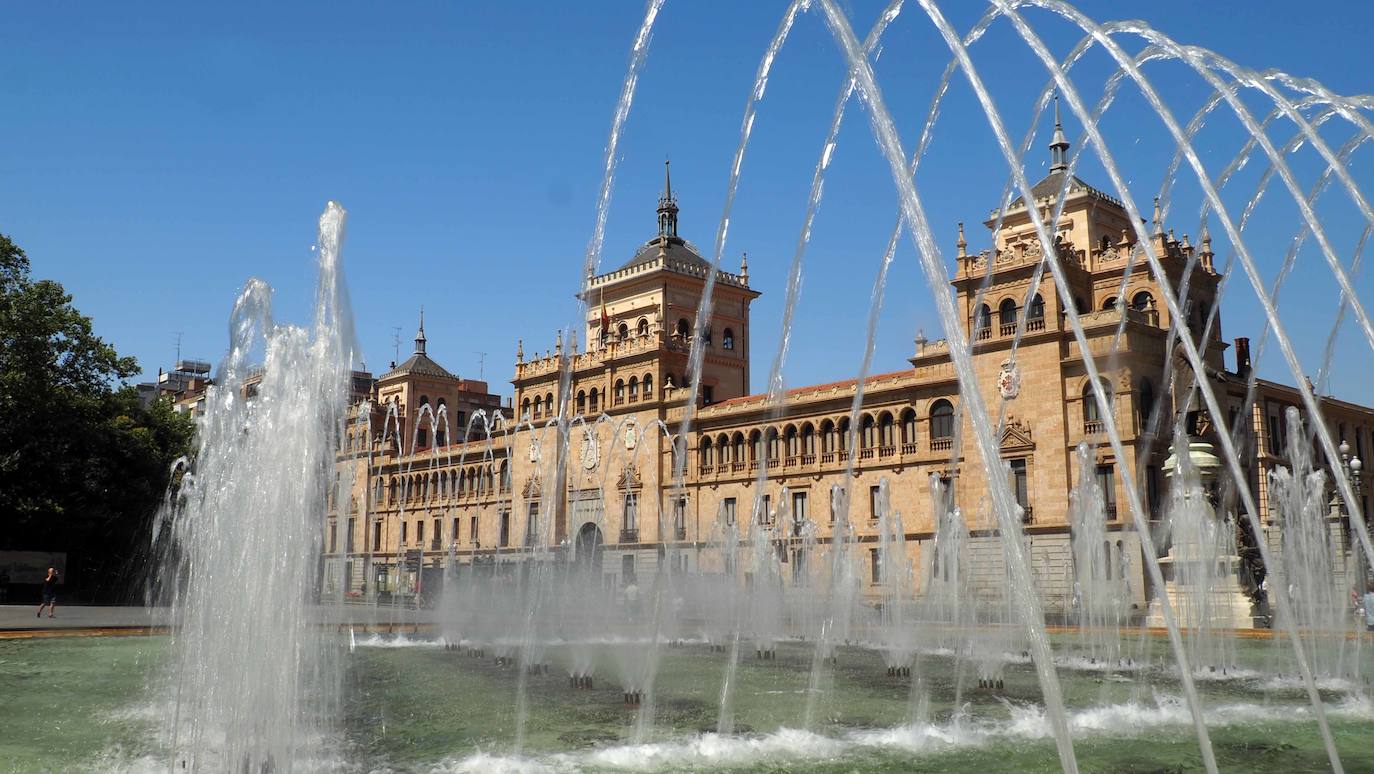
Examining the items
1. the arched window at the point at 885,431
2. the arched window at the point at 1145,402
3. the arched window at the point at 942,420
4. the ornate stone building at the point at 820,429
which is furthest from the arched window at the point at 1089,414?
the arched window at the point at 885,431

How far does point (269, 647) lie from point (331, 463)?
3.86m

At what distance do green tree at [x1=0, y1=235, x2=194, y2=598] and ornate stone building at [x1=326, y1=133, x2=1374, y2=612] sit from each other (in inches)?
332

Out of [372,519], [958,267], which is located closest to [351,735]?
[958,267]

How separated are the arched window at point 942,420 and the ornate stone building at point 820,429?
0.26 feet

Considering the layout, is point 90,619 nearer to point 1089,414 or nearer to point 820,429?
point 820,429

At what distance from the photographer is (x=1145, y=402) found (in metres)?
38.5

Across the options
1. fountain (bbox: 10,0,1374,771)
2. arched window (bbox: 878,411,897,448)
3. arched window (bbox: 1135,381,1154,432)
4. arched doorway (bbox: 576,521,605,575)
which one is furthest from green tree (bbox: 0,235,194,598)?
arched window (bbox: 1135,381,1154,432)

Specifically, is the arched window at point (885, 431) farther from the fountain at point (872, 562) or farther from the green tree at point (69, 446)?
the green tree at point (69, 446)

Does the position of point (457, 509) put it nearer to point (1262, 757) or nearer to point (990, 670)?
point (990, 670)

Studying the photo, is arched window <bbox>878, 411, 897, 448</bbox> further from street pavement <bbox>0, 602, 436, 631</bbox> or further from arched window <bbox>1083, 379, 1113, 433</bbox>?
street pavement <bbox>0, 602, 436, 631</bbox>

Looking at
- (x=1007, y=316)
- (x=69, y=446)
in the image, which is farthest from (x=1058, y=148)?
(x=69, y=446)

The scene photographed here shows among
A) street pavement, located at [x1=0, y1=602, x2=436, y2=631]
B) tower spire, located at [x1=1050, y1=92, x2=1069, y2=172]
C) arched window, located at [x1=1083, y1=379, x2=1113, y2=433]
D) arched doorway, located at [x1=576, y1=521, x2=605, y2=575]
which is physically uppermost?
tower spire, located at [x1=1050, y1=92, x2=1069, y2=172]

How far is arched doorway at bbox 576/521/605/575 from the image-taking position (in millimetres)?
57844

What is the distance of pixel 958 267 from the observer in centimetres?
4344
